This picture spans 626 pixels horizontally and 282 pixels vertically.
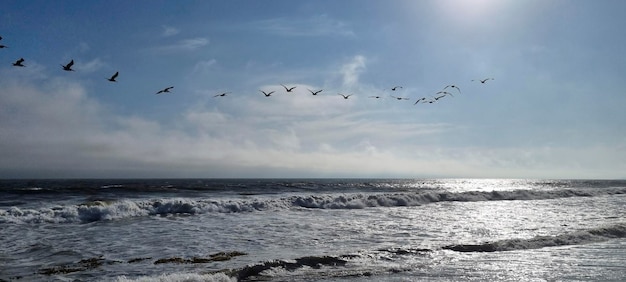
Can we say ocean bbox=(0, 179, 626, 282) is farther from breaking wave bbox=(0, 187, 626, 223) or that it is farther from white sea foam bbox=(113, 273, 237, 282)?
breaking wave bbox=(0, 187, 626, 223)

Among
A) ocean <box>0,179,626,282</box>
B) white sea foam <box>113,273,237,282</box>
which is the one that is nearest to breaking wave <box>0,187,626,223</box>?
ocean <box>0,179,626,282</box>

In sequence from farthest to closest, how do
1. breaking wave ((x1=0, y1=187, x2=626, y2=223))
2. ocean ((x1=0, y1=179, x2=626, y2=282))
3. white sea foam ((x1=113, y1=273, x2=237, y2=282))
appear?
breaking wave ((x1=0, y1=187, x2=626, y2=223)), ocean ((x1=0, y1=179, x2=626, y2=282)), white sea foam ((x1=113, y1=273, x2=237, y2=282))

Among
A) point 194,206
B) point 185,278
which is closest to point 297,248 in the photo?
point 185,278

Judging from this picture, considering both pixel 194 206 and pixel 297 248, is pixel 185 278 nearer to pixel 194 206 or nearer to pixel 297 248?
pixel 297 248

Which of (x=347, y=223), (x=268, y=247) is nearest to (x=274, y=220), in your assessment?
(x=347, y=223)

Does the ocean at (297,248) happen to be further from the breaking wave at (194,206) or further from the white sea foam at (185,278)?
the breaking wave at (194,206)

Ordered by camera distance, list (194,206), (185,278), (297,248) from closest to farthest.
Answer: (185,278)
(297,248)
(194,206)

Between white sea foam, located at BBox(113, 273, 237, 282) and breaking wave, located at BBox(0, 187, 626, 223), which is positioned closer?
white sea foam, located at BBox(113, 273, 237, 282)

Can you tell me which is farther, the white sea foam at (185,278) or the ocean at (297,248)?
the ocean at (297,248)

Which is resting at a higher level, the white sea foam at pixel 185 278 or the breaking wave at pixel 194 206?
the breaking wave at pixel 194 206

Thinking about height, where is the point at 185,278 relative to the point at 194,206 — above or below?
below

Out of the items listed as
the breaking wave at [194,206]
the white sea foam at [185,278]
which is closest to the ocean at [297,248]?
the white sea foam at [185,278]

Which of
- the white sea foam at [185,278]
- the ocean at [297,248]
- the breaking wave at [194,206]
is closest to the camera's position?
the white sea foam at [185,278]

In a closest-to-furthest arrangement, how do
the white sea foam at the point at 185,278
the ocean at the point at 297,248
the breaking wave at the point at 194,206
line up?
the white sea foam at the point at 185,278 < the ocean at the point at 297,248 < the breaking wave at the point at 194,206
